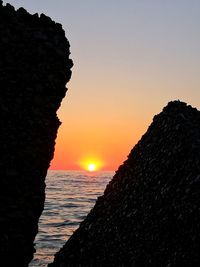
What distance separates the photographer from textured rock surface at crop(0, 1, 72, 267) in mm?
9422

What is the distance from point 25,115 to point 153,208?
551 cm

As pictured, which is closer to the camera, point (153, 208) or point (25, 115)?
point (25, 115)

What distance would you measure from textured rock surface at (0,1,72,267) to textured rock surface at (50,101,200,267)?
3.83 meters

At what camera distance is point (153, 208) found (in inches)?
510

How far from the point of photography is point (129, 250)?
502 inches

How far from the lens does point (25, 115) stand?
9.77m

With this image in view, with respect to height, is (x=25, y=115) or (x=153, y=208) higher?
(x=25, y=115)

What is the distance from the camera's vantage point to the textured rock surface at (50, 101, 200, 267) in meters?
11.2

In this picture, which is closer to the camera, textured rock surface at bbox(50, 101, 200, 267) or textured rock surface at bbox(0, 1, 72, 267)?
textured rock surface at bbox(0, 1, 72, 267)

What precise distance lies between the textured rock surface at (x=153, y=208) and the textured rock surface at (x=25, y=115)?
12.6 ft

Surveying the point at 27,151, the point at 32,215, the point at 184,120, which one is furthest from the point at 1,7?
the point at 184,120

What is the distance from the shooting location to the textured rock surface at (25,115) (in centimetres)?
942

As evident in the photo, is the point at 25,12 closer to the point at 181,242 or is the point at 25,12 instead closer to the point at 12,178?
the point at 12,178

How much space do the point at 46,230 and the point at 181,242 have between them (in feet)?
71.7
